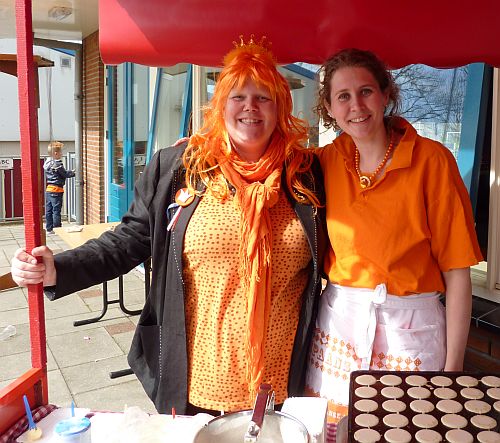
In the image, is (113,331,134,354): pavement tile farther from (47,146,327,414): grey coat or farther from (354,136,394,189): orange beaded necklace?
(354,136,394,189): orange beaded necklace

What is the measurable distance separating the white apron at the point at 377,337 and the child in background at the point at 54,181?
27.8ft

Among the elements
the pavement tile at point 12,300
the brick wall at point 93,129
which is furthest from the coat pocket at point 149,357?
the brick wall at point 93,129

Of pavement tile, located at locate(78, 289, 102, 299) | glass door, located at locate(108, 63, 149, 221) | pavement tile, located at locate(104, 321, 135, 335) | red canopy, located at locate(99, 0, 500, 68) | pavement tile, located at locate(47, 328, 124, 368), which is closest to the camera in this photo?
red canopy, located at locate(99, 0, 500, 68)

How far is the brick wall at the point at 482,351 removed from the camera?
8.36ft

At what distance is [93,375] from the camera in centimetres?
420

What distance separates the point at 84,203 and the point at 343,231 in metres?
8.83

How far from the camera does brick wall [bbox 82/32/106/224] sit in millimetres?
8656

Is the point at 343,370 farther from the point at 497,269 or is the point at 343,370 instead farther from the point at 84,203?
the point at 84,203

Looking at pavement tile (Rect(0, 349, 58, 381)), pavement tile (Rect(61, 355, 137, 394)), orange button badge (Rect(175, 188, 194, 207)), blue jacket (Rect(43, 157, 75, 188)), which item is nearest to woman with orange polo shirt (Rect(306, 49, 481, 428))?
orange button badge (Rect(175, 188, 194, 207))

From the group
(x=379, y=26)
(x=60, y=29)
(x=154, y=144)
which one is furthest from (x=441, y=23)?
(x=60, y=29)

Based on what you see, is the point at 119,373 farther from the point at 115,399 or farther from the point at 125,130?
the point at 125,130

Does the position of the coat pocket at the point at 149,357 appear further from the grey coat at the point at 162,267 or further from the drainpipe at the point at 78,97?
the drainpipe at the point at 78,97

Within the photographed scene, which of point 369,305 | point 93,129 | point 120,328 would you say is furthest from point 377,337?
point 93,129

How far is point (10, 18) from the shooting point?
7262mm
